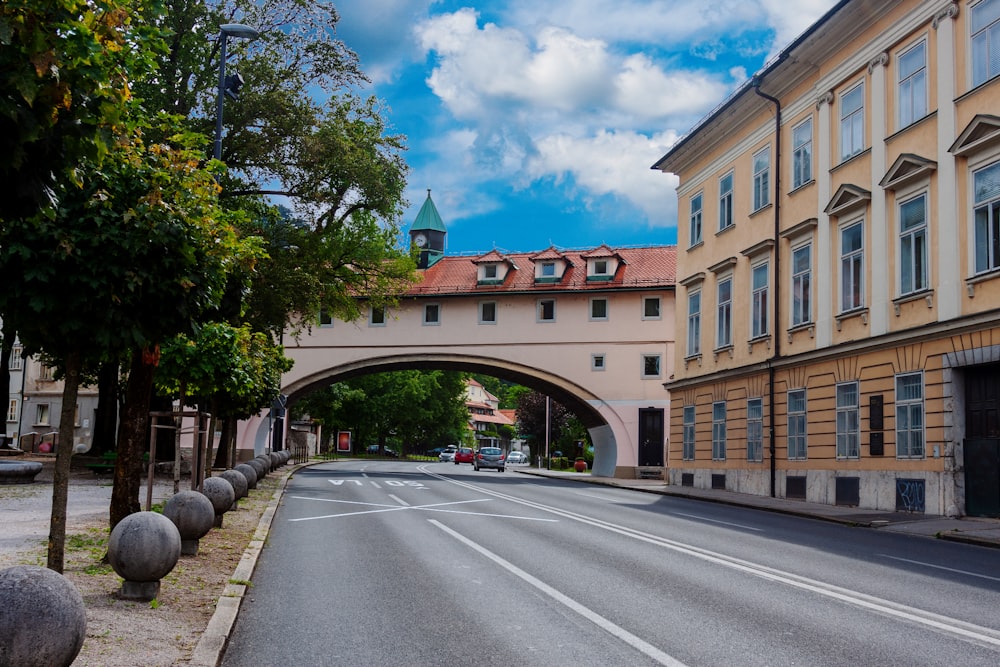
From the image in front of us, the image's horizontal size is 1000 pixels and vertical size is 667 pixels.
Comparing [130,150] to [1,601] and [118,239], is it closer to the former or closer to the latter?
[118,239]

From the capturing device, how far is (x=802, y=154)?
2833 centimetres

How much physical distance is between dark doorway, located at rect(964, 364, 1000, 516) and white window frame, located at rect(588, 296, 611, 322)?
33116 mm

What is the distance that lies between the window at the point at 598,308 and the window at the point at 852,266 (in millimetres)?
27911

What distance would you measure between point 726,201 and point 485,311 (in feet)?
74.4

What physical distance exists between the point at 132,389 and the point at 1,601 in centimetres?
751

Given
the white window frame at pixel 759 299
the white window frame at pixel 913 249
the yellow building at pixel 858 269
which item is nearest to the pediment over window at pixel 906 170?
the yellow building at pixel 858 269

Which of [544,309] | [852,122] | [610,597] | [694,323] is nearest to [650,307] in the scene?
[544,309]

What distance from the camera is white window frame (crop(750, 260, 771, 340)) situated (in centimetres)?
2984

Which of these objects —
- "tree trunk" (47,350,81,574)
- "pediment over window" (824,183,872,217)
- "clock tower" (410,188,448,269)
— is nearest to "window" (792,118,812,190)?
"pediment over window" (824,183,872,217)

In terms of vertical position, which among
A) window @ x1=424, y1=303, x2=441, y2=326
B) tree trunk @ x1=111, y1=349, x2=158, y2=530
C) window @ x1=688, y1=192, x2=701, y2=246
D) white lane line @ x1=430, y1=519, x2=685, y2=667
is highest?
window @ x1=688, y1=192, x2=701, y2=246

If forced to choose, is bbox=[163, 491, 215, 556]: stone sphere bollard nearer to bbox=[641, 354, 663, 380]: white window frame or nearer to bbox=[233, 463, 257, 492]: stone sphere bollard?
bbox=[233, 463, 257, 492]: stone sphere bollard

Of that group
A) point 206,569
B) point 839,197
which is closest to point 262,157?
point 839,197

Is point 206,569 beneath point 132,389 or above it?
beneath

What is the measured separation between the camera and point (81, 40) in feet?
16.1
